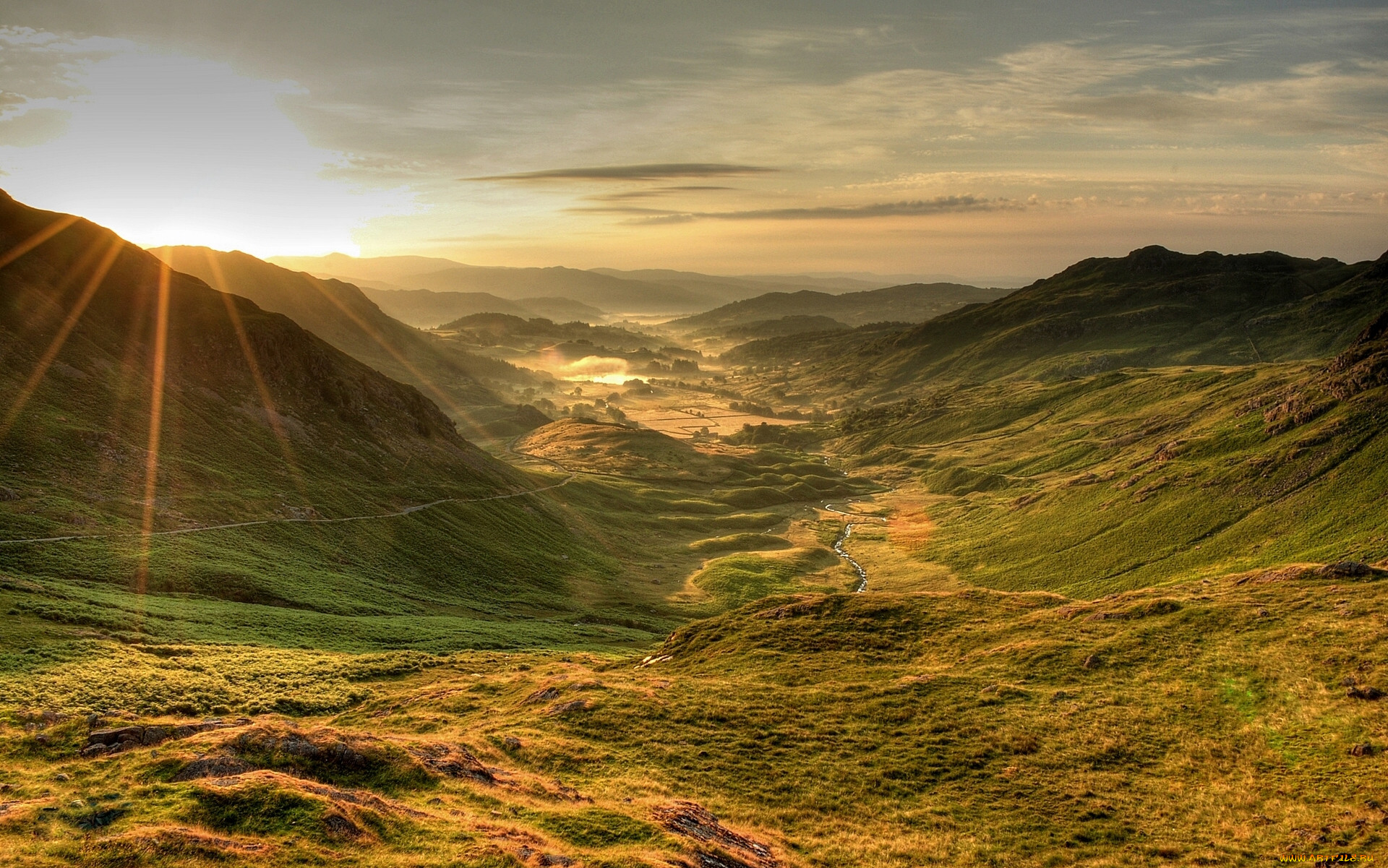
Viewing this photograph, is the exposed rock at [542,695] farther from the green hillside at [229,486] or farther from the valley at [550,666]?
the green hillside at [229,486]

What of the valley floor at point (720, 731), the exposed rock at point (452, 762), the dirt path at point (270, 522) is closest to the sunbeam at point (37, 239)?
the dirt path at point (270, 522)

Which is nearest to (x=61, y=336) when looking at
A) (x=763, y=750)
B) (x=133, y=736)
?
(x=133, y=736)

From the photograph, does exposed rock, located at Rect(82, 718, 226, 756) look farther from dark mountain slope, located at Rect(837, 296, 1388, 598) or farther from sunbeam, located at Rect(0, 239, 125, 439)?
dark mountain slope, located at Rect(837, 296, 1388, 598)

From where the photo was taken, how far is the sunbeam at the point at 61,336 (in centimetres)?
8706

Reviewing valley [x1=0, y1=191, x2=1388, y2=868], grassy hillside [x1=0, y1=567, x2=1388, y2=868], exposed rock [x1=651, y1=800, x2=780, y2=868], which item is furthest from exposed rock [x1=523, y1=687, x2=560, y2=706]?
exposed rock [x1=651, y1=800, x2=780, y2=868]

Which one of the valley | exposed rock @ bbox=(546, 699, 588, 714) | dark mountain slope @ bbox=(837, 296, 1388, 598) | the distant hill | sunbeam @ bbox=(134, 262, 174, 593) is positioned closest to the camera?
the valley

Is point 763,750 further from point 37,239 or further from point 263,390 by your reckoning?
point 37,239

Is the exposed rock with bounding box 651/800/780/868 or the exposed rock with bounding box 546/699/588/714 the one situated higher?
the exposed rock with bounding box 651/800/780/868

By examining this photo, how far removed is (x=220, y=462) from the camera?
104 m

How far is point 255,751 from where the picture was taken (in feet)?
110

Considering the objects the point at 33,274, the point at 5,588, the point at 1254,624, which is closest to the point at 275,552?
the point at 5,588

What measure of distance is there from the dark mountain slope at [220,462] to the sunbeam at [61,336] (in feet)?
1.05

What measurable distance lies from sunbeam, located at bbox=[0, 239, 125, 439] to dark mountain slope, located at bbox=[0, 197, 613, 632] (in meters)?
0.32

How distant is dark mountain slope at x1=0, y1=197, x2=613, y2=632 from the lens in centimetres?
7512
